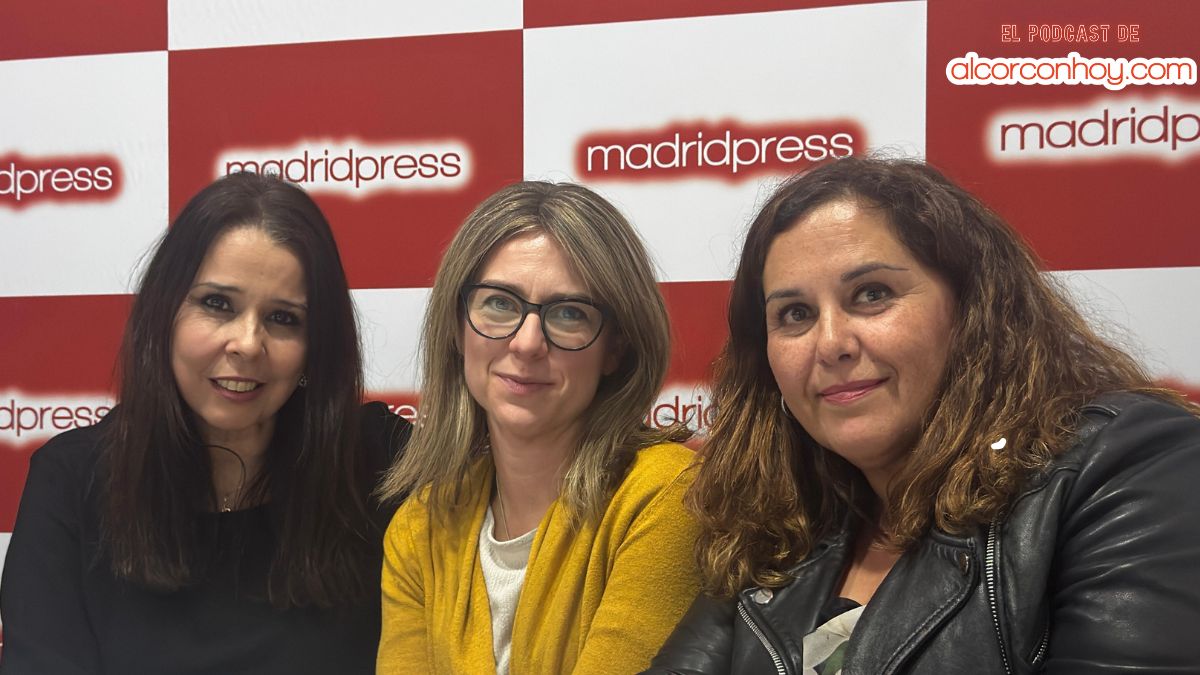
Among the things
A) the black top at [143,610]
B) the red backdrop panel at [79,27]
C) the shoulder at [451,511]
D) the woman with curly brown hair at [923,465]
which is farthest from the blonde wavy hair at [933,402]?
the red backdrop panel at [79,27]

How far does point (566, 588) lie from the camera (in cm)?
176

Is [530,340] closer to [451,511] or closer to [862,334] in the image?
[451,511]

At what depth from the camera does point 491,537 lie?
1922mm

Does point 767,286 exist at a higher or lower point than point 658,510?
higher

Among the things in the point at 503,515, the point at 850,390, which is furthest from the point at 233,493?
the point at 850,390

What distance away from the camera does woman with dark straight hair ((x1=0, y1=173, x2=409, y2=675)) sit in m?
2.01

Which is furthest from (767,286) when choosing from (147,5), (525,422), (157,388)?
(147,5)

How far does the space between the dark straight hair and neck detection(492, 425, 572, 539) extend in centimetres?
37

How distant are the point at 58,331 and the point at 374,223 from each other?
35.1 inches

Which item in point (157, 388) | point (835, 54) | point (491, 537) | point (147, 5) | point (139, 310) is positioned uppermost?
point (147, 5)

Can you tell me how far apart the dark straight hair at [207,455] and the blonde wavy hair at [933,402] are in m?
0.79

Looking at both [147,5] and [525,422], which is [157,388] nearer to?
[525,422]

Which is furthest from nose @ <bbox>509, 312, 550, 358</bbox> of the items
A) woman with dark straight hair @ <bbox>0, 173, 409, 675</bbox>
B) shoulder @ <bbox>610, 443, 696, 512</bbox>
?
woman with dark straight hair @ <bbox>0, 173, 409, 675</bbox>

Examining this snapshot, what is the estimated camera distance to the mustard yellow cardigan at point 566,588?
1.70 m
